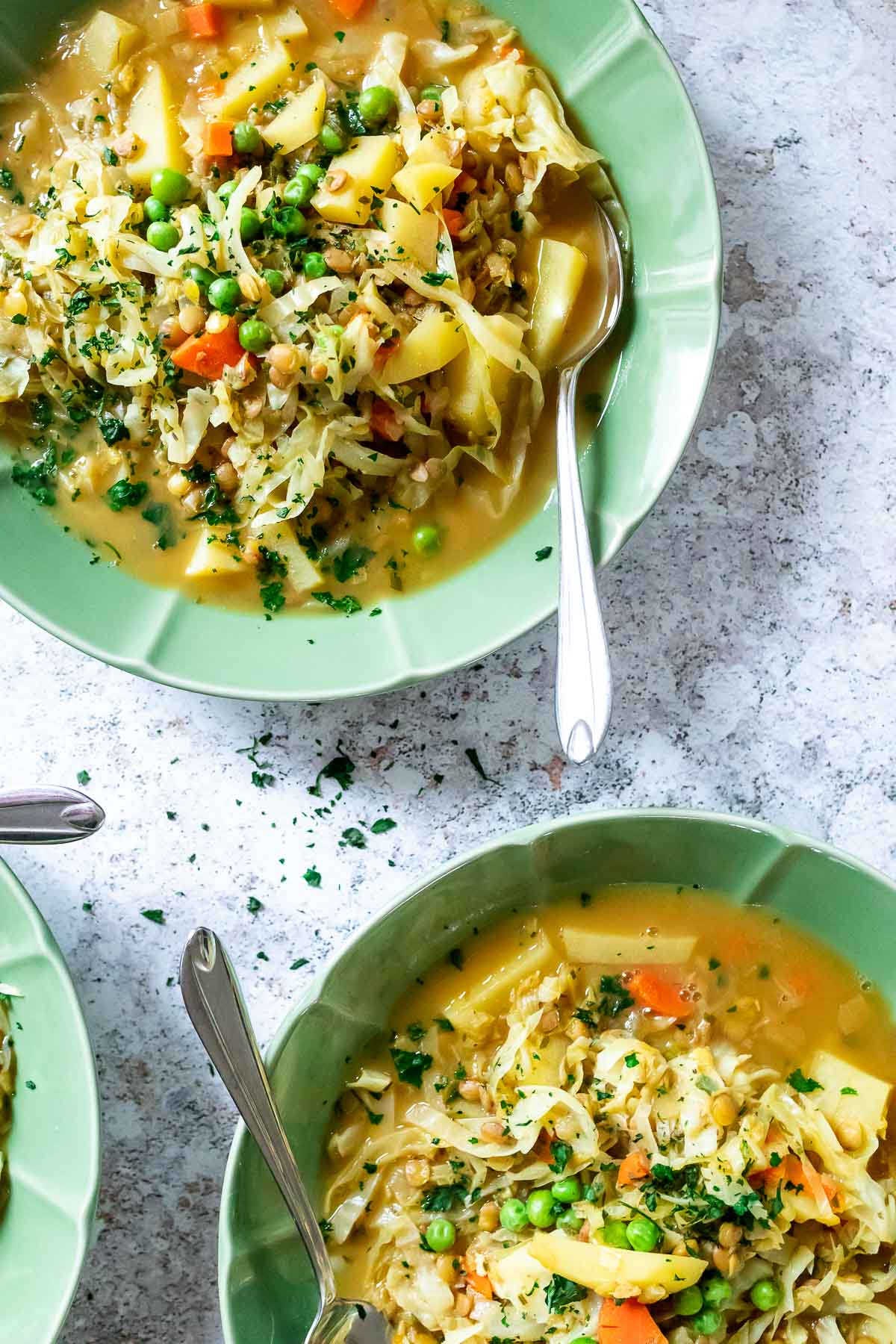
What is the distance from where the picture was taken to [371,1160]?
3.60 m

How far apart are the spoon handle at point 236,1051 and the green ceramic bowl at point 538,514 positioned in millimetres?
769

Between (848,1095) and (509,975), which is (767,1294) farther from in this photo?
(509,975)

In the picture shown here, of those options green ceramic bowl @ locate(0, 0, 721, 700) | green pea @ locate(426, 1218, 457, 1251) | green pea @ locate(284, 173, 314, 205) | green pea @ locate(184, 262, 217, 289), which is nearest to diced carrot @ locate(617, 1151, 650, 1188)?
green pea @ locate(426, 1218, 457, 1251)

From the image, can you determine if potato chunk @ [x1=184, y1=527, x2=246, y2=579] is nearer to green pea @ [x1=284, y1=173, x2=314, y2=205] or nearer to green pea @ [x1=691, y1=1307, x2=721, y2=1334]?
green pea @ [x1=284, y1=173, x2=314, y2=205]

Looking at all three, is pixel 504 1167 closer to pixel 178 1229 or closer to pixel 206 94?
pixel 178 1229

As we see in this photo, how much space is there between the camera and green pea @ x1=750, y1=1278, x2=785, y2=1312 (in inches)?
133

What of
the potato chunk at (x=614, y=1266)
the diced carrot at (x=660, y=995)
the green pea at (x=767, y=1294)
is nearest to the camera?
the potato chunk at (x=614, y=1266)

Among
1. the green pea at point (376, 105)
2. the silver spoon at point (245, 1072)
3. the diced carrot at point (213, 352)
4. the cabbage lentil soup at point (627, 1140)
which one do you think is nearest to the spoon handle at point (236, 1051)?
the silver spoon at point (245, 1072)

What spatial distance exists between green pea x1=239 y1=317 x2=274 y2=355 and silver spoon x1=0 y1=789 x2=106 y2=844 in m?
1.37

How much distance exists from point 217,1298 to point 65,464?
266 centimetres

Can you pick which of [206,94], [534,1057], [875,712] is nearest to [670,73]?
[206,94]

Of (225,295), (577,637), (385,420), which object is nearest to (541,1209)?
(577,637)

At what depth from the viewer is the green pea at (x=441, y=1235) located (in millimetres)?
3477

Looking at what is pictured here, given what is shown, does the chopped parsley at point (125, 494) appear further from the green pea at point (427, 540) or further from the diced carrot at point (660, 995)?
the diced carrot at point (660, 995)
